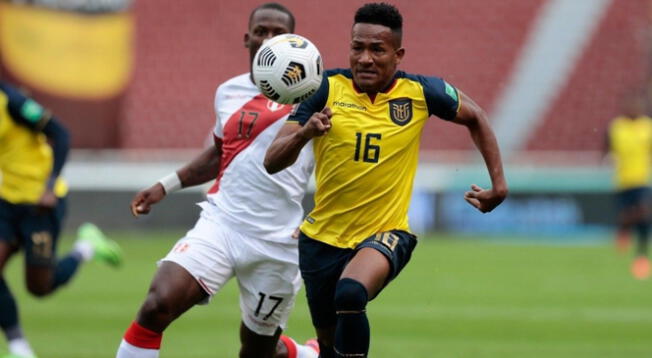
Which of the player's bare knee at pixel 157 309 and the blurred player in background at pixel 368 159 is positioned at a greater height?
the blurred player in background at pixel 368 159

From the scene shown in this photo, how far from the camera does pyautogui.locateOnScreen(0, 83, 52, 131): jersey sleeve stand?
9.53m

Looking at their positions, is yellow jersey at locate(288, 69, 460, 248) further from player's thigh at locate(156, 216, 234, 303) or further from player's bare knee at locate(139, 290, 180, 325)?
player's bare knee at locate(139, 290, 180, 325)

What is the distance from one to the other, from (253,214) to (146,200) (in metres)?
0.73

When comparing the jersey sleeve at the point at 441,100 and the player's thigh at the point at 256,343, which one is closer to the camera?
the jersey sleeve at the point at 441,100

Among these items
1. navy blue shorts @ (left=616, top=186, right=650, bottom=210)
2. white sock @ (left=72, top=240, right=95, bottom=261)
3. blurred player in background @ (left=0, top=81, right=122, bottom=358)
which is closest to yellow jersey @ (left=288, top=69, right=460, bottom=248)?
blurred player in background @ (left=0, top=81, right=122, bottom=358)

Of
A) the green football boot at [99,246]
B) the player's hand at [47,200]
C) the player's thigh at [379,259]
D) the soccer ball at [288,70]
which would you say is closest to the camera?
the soccer ball at [288,70]

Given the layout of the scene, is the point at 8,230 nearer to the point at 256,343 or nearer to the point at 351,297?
the point at 256,343

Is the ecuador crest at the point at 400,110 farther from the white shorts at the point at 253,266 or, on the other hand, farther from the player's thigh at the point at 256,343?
the player's thigh at the point at 256,343

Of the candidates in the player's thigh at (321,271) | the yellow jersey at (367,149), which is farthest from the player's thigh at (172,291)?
the yellow jersey at (367,149)

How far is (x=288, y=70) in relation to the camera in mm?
6148

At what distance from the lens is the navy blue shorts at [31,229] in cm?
988

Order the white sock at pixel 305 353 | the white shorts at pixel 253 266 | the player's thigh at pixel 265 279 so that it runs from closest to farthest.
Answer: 1. the white shorts at pixel 253 266
2. the player's thigh at pixel 265 279
3. the white sock at pixel 305 353

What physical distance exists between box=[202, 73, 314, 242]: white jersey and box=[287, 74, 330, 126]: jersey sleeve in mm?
732

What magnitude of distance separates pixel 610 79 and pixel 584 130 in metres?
1.46
